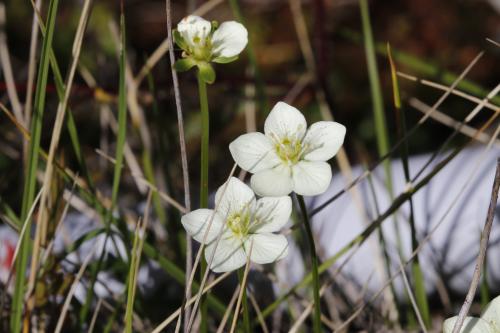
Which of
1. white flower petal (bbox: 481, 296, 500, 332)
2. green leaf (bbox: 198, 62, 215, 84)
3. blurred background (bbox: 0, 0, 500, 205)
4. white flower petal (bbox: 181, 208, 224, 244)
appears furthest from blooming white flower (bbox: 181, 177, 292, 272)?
blurred background (bbox: 0, 0, 500, 205)

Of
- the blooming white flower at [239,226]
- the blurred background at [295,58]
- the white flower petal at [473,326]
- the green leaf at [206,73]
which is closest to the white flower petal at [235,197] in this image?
the blooming white flower at [239,226]

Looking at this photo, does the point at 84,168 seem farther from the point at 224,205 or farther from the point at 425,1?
the point at 425,1

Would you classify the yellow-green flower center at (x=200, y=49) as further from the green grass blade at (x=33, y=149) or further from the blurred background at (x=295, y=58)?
the blurred background at (x=295, y=58)

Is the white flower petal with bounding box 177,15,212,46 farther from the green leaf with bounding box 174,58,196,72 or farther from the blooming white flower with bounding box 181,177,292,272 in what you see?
the blooming white flower with bounding box 181,177,292,272

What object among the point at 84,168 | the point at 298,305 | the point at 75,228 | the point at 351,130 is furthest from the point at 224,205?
the point at 351,130

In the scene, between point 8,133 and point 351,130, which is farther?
point 351,130

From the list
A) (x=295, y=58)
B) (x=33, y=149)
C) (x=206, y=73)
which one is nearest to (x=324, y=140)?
(x=206, y=73)

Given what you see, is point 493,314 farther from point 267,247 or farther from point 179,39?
point 179,39
